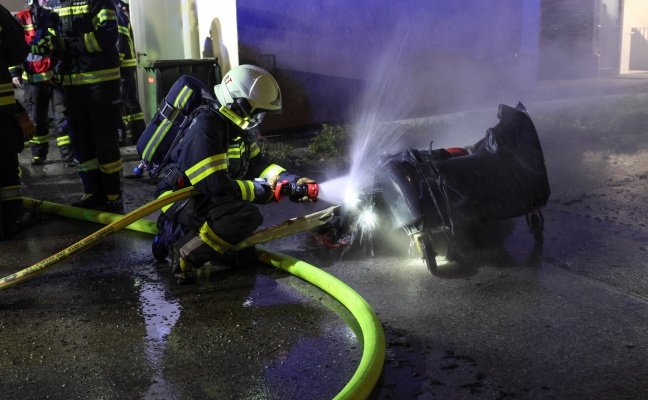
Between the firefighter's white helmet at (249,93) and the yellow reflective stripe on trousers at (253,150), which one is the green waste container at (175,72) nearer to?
the yellow reflective stripe on trousers at (253,150)

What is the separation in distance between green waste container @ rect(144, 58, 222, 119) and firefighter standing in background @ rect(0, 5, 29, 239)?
10.5 feet

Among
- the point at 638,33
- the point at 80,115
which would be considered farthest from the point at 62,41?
the point at 638,33

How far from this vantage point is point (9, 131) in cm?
562

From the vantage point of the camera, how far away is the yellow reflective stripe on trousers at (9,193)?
5.71m

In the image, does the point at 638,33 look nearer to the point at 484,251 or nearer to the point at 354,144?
the point at 354,144

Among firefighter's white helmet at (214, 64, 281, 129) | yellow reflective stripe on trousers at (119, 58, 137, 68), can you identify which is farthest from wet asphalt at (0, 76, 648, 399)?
yellow reflective stripe on trousers at (119, 58, 137, 68)

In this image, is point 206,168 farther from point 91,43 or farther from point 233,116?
point 91,43

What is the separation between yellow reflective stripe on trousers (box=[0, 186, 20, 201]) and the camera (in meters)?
5.71

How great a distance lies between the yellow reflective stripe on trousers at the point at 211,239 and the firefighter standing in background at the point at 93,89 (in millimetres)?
2201

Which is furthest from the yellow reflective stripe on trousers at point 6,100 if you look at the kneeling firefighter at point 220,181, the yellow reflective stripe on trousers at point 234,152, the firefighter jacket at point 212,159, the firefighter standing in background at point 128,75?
the firefighter standing in background at point 128,75

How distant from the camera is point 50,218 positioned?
20.4 ft

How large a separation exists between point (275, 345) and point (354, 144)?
5.07 metres

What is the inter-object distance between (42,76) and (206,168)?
427 centimetres

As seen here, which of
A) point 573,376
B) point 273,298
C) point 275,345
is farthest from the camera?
point 273,298
